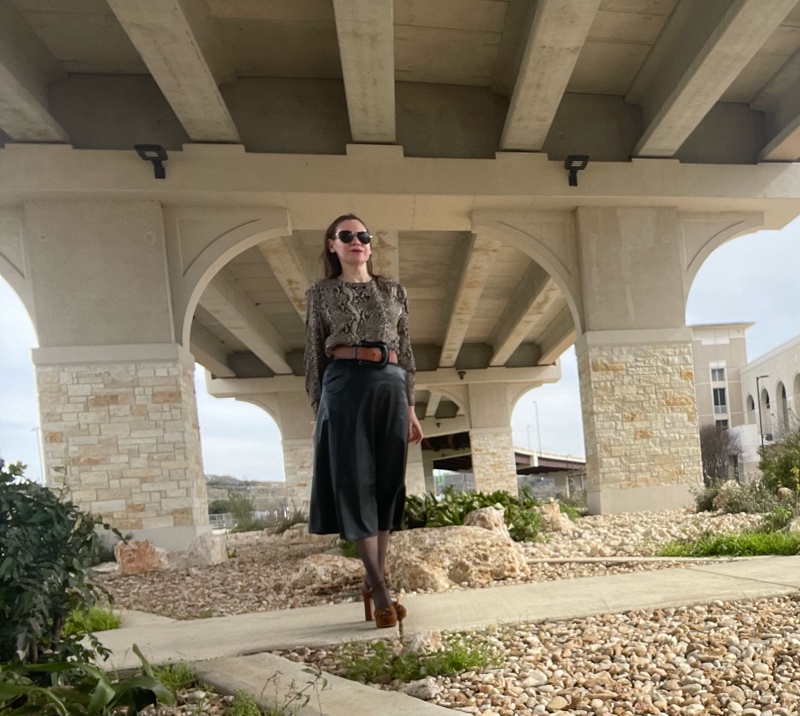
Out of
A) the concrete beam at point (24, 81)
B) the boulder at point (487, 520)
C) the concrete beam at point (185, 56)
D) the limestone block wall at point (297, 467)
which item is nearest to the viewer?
the boulder at point (487, 520)

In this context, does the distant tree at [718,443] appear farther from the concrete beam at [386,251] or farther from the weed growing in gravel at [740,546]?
the weed growing in gravel at [740,546]

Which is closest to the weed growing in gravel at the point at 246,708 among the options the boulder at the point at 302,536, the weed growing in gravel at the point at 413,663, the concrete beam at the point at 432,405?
the weed growing in gravel at the point at 413,663

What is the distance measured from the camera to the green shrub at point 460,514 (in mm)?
5193

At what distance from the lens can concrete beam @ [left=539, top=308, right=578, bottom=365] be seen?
48.1 ft

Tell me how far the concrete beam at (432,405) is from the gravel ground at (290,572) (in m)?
17.1

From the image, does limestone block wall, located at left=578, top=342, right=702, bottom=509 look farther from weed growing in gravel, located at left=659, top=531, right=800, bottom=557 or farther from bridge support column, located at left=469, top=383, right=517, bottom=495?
bridge support column, located at left=469, top=383, right=517, bottom=495

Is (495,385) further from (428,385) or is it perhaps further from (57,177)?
(57,177)

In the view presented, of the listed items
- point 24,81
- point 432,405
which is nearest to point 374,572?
point 24,81

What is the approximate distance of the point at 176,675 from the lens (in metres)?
1.80

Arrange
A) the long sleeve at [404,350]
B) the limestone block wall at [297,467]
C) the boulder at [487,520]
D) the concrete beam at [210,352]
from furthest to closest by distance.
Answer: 1. the limestone block wall at [297,467]
2. the concrete beam at [210,352]
3. the boulder at [487,520]
4. the long sleeve at [404,350]

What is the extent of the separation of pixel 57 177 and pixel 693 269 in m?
8.18

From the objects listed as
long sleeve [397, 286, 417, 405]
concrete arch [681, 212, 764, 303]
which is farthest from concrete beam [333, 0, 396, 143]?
concrete arch [681, 212, 764, 303]

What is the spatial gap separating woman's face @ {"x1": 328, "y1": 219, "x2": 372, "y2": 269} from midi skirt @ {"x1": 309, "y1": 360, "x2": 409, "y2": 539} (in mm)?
414

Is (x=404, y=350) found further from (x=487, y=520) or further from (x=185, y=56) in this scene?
(x=185, y=56)
